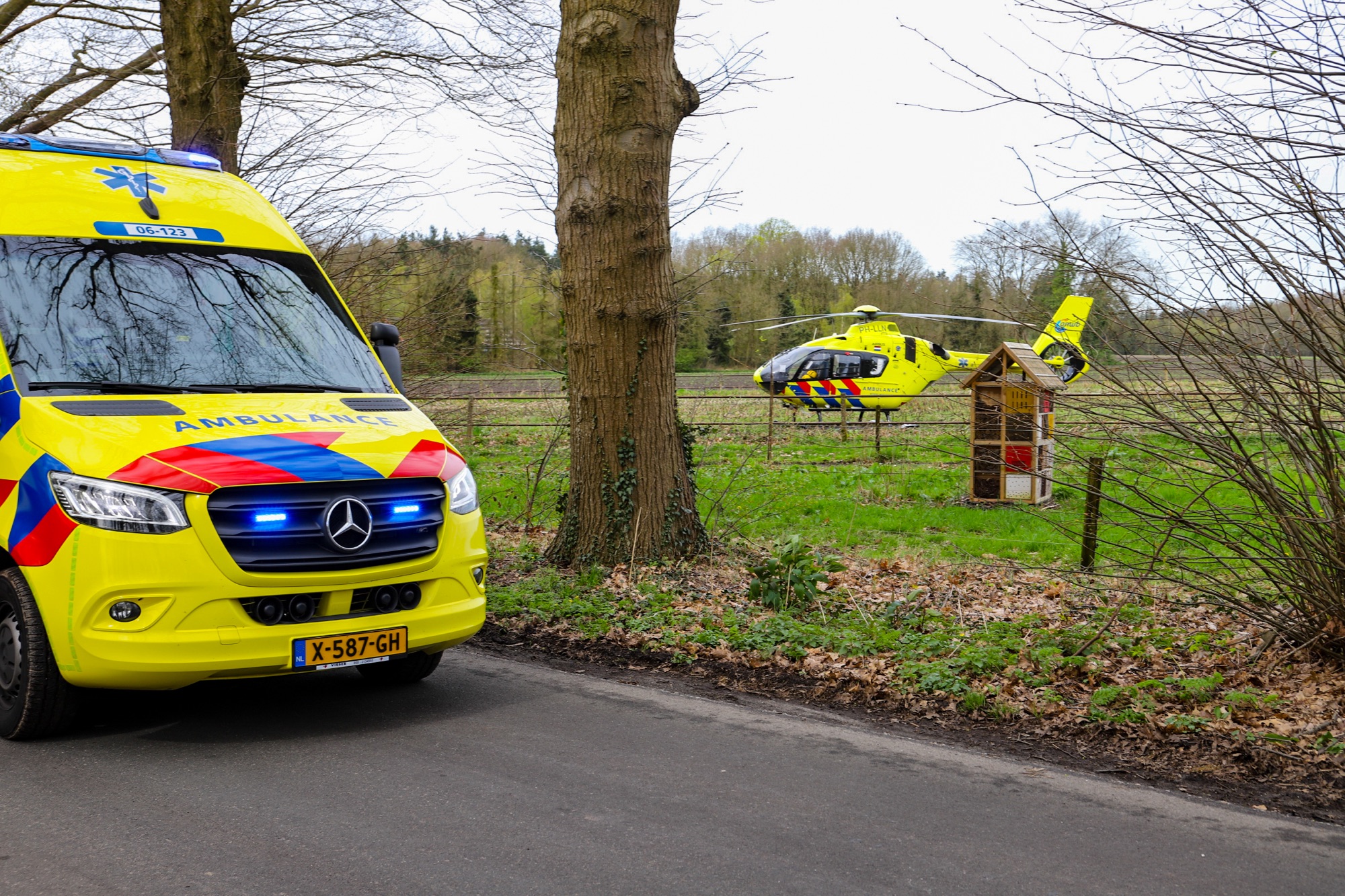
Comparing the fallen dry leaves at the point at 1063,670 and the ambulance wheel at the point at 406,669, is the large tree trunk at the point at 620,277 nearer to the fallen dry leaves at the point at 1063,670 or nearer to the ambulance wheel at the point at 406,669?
the fallen dry leaves at the point at 1063,670

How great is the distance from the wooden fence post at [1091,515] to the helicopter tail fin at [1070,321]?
2.91ft

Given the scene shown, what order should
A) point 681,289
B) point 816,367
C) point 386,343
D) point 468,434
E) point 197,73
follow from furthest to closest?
point 816,367 < point 468,434 < point 197,73 < point 681,289 < point 386,343

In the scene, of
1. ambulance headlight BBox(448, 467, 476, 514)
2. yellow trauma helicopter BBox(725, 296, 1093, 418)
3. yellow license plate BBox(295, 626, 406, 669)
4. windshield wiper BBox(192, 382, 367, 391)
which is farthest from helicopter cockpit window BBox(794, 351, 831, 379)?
yellow license plate BBox(295, 626, 406, 669)

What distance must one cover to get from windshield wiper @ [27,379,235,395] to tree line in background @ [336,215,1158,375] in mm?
4132

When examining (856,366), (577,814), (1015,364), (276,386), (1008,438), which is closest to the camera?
(577,814)

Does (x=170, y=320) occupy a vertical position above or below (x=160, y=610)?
above

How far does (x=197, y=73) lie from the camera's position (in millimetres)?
12695

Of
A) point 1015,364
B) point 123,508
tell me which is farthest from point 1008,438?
point 123,508

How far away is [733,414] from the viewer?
99.0ft

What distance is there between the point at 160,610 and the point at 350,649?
2.78ft

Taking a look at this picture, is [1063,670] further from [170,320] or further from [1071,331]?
[170,320]

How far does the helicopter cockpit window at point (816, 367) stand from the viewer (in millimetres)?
31969

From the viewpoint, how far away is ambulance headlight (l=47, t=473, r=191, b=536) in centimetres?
473

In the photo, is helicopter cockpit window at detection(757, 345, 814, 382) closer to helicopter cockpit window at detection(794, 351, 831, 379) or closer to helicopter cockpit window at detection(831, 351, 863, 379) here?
helicopter cockpit window at detection(794, 351, 831, 379)
